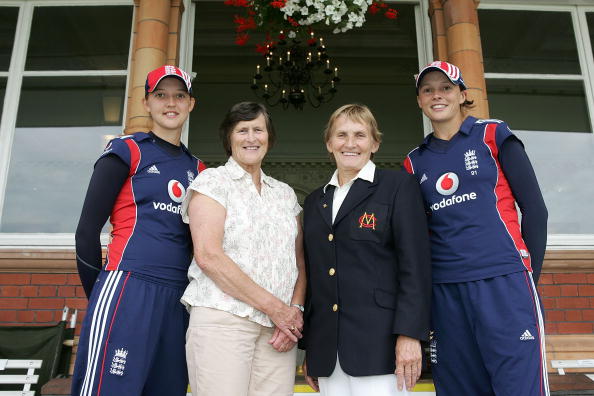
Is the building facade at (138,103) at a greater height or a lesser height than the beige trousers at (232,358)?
greater

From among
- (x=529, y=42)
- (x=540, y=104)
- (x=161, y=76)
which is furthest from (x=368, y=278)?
(x=529, y=42)

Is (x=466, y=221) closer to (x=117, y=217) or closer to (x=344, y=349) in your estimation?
(x=344, y=349)

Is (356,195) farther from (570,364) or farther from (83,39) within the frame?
(83,39)

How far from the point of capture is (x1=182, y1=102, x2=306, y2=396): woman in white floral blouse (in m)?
1.68

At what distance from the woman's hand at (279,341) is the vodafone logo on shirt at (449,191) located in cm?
75

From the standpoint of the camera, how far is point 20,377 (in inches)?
127

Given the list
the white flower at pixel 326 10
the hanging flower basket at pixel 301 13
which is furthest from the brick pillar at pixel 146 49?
the white flower at pixel 326 10

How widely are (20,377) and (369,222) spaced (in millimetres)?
2765

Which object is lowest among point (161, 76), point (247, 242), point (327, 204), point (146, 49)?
point (247, 242)

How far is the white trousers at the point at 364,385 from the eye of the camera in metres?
1.61

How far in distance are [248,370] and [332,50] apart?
7.17 metres

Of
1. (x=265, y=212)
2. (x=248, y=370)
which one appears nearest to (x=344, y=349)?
(x=248, y=370)

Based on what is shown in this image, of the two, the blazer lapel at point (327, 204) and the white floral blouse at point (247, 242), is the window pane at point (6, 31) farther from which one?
the blazer lapel at point (327, 204)

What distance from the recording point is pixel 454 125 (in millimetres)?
2074
